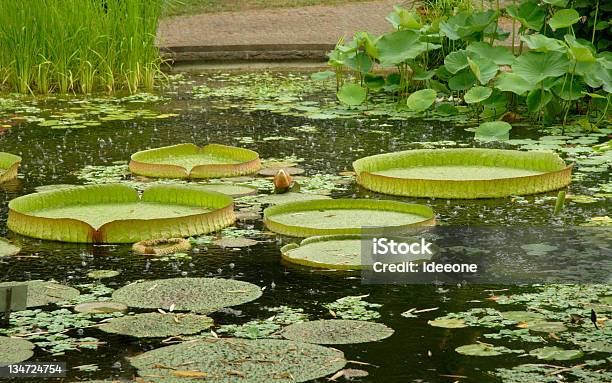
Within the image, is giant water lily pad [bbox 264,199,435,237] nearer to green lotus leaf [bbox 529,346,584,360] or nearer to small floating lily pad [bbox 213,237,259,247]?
small floating lily pad [bbox 213,237,259,247]

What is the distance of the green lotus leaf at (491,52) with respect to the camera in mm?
7748

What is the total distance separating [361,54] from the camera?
8.59 meters

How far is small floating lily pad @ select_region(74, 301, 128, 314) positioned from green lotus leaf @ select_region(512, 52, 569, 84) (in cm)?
374

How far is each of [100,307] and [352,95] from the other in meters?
4.62

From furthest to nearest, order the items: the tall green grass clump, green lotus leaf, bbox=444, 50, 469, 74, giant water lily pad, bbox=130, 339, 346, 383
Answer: the tall green grass clump → green lotus leaf, bbox=444, 50, 469, 74 → giant water lily pad, bbox=130, 339, 346, 383

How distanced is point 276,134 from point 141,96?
2.07 metres

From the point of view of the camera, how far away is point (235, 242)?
16.3 ft

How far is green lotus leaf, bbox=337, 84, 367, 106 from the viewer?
8.43m

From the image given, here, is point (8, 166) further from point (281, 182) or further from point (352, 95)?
point (352, 95)

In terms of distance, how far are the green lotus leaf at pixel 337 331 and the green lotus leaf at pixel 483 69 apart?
391 centimetres

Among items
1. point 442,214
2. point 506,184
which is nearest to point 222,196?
point 442,214

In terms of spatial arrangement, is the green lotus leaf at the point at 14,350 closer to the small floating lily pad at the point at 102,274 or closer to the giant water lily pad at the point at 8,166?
the small floating lily pad at the point at 102,274

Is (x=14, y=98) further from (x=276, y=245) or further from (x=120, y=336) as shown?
(x=120, y=336)

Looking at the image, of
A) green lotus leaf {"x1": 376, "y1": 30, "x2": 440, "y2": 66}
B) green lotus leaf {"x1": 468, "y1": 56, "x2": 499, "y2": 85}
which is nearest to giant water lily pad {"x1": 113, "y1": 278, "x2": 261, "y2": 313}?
green lotus leaf {"x1": 468, "y1": 56, "x2": 499, "y2": 85}
